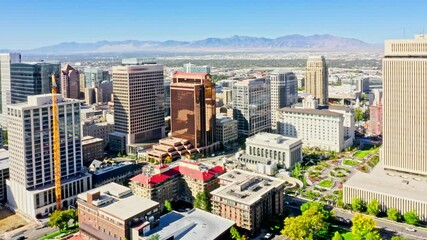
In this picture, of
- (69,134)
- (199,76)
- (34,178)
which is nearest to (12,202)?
(34,178)

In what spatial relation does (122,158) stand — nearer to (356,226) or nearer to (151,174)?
(151,174)

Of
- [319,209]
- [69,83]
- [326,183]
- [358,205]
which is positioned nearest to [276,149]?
[326,183]

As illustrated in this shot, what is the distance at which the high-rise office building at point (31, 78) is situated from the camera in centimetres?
9306

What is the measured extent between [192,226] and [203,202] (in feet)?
28.4

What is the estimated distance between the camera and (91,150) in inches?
3273

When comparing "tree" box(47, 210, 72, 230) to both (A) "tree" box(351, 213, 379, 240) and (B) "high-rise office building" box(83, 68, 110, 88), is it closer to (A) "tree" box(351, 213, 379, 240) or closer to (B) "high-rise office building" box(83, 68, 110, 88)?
(A) "tree" box(351, 213, 379, 240)

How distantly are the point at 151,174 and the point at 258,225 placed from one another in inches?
683

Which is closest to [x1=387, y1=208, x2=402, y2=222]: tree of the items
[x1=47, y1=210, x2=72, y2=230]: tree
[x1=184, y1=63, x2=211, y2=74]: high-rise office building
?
[x1=47, y1=210, x2=72, y2=230]: tree

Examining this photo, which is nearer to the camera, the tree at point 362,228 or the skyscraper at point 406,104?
the tree at point 362,228

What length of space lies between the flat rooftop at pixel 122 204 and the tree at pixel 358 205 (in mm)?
27055

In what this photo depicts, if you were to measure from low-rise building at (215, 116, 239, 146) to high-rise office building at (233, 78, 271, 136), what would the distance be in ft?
14.6

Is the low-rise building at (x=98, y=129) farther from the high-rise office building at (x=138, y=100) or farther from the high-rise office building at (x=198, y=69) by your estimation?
the high-rise office building at (x=198, y=69)

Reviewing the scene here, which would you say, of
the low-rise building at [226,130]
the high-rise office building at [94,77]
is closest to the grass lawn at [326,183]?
the low-rise building at [226,130]

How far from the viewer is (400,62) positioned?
62.5m
